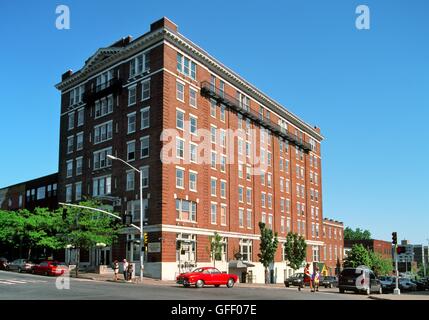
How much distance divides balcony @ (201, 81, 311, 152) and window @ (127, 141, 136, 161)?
404 inches

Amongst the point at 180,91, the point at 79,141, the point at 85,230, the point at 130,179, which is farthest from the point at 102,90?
the point at 85,230

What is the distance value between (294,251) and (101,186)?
1138 inches

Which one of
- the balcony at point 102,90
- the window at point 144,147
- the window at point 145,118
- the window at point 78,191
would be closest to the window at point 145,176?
the window at point 144,147

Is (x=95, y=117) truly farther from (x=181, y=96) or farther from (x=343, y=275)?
(x=343, y=275)

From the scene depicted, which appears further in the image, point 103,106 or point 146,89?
point 103,106

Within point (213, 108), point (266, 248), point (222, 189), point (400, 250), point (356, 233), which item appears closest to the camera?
point (400, 250)

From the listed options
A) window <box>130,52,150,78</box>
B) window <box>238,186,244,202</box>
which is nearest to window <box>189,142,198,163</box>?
window <box>130,52,150,78</box>

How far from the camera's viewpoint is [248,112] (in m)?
67.4

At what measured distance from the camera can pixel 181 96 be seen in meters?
55.0

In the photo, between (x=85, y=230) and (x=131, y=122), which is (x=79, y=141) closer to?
(x=131, y=122)

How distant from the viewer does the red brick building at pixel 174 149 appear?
51.7m

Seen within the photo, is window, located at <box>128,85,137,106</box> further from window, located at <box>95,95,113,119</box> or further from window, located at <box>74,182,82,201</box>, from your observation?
window, located at <box>74,182,82,201</box>

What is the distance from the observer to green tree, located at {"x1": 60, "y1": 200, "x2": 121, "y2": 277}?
163 feet
